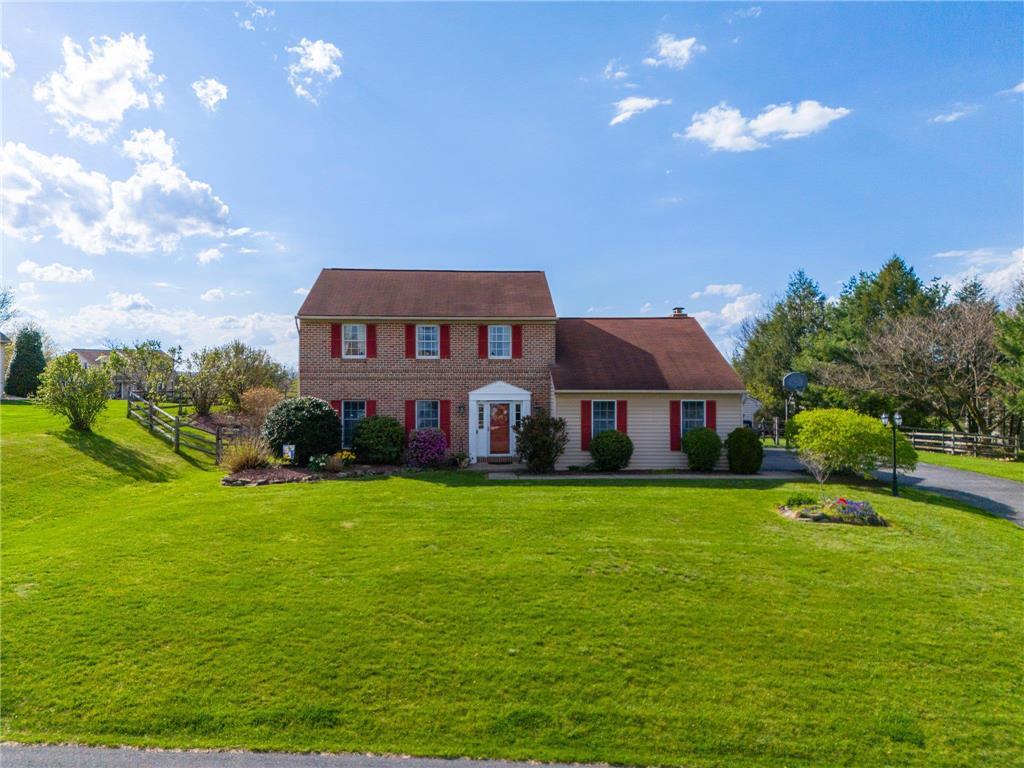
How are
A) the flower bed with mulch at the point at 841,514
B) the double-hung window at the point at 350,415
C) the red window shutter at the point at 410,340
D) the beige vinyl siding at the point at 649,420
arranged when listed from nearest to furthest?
1. the flower bed with mulch at the point at 841,514
2. the beige vinyl siding at the point at 649,420
3. the double-hung window at the point at 350,415
4. the red window shutter at the point at 410,340

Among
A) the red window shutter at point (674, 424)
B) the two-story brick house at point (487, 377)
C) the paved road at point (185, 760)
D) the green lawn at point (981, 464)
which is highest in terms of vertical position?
the two-story brick house at point (487, 377)

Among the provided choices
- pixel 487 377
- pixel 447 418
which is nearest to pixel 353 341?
pixel 447 418

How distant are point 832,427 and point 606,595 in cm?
1105

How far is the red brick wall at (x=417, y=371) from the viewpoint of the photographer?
1941 centimetres

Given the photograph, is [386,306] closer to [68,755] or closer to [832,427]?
[832,427]

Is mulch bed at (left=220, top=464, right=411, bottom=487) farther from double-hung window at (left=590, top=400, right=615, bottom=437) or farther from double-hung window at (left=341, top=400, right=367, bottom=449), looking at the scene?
double-hung window at (left=590, top=400, right=615, bottom=437)

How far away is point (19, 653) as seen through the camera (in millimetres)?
6277

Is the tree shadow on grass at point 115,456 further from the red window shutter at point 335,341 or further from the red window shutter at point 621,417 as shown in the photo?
the red window shutter at point 621,417

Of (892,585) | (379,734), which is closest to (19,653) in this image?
(379,734)

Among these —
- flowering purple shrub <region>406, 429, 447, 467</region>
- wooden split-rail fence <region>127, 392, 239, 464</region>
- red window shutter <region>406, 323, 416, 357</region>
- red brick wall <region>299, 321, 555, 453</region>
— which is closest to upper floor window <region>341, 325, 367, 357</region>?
red brick wall <region>299, 321, 555, 453</region>

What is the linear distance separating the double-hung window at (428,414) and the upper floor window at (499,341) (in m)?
2.78

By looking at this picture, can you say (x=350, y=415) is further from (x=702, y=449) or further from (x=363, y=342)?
(x=702, y=449)

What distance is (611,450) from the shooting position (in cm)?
1781

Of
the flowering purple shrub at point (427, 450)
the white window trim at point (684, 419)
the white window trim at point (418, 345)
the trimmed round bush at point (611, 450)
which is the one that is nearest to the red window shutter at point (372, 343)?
the white window trim at point (418, 345)
